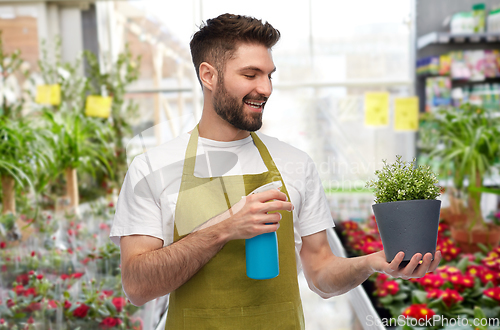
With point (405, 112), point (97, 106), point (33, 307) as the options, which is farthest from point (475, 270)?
point (97, 106)

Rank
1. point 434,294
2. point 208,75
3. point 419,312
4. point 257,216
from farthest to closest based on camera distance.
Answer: point 434,294 < point 419,312 < point 208,75 < point 257,216

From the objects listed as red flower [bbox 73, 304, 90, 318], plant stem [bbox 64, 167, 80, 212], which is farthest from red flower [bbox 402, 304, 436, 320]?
plant stem [bbox 64, 167, 80, 212]

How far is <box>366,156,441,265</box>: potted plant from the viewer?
807 millimetres

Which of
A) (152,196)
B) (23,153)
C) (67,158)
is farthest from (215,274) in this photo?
(67,158)

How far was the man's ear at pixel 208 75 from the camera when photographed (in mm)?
957

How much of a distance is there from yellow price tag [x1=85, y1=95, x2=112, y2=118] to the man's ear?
7.04 ft

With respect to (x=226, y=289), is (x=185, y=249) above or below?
above

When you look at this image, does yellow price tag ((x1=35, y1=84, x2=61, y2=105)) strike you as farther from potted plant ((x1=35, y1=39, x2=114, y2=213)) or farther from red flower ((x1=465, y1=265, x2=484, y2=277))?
red flower ((x1=465, y1=265, x2=484, y2=277))

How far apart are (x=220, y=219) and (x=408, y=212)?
0.39m

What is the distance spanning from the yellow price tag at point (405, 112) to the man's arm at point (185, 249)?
252 cm

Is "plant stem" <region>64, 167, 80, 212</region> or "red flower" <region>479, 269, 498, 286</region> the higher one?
"plant stem" <region>64, 167, 80, 212</region>

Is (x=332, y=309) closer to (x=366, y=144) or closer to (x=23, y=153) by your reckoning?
(x=23, y=153)

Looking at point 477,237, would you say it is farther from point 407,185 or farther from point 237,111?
point 237,111

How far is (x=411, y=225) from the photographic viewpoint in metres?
0.81
